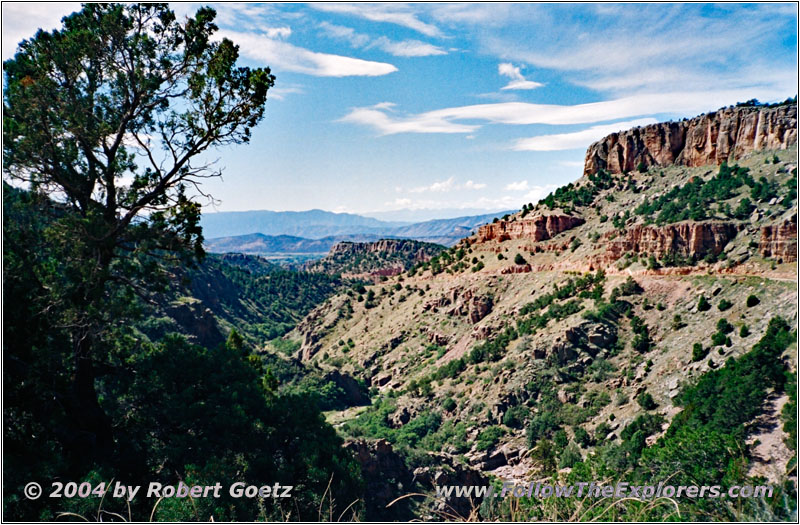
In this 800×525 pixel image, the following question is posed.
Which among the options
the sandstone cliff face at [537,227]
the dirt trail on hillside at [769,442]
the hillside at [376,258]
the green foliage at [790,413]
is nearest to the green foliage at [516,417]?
the dirt trail on hillside at [769,442]

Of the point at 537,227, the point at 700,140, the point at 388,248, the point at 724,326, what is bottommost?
the point at 724,326

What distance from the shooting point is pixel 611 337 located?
137ft

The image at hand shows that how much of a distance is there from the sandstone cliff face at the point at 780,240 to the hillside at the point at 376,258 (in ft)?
355

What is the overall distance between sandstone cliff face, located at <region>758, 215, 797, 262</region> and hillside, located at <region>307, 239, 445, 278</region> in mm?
108308

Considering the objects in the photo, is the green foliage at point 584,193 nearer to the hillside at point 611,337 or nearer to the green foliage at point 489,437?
the hillside at point 611,337

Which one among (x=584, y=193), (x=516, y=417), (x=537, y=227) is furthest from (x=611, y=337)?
(x=584, y=193)

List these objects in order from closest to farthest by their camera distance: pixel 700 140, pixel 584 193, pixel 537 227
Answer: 1. pixel 700 140
2. pixel 537 227
3. pixel 584 193

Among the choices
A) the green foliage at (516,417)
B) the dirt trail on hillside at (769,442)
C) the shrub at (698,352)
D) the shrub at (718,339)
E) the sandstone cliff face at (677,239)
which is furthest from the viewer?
the sandstone cliff face at (677,239)

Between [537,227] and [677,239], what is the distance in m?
21.6

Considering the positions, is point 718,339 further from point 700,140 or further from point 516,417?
point 700,140

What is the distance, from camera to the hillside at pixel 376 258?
15525 centimetres

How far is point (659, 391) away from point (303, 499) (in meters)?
28.5

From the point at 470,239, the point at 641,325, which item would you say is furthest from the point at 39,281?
the point at 470,239

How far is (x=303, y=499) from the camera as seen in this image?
13391 mm
